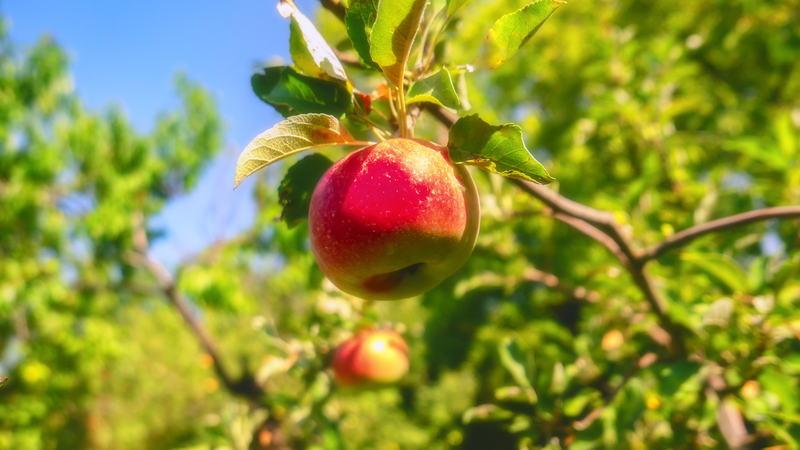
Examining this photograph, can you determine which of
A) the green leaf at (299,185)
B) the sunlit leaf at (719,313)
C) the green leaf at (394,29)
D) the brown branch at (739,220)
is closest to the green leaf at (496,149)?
the green leaf at (394,29)

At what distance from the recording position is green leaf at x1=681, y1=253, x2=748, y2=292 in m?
0.91

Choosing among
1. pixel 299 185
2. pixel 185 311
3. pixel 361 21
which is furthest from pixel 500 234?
pixel 185 311

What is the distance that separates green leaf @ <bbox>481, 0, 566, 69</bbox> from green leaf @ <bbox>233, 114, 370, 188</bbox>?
0.22m

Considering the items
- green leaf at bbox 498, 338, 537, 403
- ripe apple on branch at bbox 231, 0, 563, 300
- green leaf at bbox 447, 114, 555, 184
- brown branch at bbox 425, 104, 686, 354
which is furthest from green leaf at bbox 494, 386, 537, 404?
green leaf at bbox 447, 114, 555, 184

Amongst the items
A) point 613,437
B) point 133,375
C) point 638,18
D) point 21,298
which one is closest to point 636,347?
point 613,437

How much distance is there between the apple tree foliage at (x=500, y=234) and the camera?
0.62 m

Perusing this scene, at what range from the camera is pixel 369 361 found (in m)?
1.41

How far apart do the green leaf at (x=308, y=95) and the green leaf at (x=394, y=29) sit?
10 centimetres

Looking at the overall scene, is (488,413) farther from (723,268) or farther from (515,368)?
A: (723,268)

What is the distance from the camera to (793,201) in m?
1.36

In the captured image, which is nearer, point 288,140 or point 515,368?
point 288,140

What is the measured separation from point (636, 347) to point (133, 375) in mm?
8077

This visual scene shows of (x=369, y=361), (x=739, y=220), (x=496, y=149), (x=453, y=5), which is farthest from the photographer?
(x=369, y=361)

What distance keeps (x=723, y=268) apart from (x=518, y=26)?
80 cm
